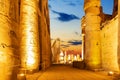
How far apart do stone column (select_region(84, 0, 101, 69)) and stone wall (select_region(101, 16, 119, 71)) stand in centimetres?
52

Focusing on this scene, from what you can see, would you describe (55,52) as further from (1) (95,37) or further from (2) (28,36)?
(2) (28,36)

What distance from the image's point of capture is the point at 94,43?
643 inches

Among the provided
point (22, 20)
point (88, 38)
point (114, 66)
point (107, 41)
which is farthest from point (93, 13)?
point (22, 20)

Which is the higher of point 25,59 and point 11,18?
point 11,18

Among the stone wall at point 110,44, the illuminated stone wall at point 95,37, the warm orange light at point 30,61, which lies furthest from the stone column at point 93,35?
the warm orange light at point 30,61

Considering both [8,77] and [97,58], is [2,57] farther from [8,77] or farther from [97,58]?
[97,58]

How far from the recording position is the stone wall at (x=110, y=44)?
12.9 metres

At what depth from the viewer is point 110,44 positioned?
45.8 ft

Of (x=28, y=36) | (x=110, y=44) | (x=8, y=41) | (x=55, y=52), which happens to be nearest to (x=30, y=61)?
(x=28, y=36)

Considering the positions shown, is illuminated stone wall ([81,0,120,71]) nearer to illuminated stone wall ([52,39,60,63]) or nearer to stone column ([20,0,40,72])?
stone column ([20,0,40,72])

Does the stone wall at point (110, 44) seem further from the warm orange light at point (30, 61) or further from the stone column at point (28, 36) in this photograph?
the warm orange light at point (30, 61)

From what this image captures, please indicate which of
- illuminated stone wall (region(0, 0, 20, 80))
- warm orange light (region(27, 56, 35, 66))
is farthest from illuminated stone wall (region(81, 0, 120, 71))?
illuminated stone wall (region(0, 0, 20, 80))

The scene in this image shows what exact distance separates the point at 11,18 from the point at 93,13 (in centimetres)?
1259

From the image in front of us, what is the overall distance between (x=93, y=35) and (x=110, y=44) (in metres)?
2.67
